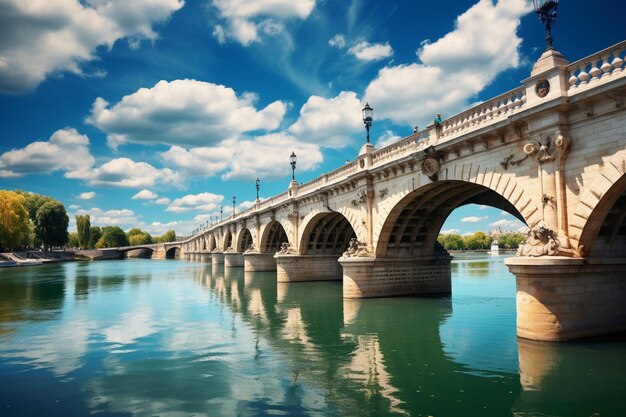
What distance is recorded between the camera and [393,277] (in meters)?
28.6

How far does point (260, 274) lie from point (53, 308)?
96.9ft

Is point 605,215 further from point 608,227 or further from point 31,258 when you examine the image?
point 31,258

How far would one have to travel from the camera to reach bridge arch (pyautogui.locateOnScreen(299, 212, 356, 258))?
132ft

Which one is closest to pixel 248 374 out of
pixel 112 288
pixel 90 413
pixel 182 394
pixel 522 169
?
pixel 182 394

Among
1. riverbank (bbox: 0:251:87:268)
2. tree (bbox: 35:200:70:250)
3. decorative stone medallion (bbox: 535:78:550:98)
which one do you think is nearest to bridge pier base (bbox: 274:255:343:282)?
decorative stone medallion (bbox: 535:78:550:98)

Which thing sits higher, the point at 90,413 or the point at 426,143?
the point at 426,143

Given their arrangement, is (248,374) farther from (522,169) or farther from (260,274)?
(260,274)

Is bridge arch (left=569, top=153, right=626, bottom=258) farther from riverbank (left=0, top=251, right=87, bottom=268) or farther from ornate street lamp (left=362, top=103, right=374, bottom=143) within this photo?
riverbank (left=0, top=251, right=87, bottom=268)

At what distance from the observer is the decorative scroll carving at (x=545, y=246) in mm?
14219

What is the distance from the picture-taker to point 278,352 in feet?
52.1

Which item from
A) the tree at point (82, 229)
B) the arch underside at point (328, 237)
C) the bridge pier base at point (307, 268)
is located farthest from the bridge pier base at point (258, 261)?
the tree at point (82, 229)

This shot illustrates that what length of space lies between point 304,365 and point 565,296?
27.9 feet

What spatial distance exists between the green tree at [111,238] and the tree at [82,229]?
2373 centimetres

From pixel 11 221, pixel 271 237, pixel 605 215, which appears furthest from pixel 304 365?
pixel 11 221
